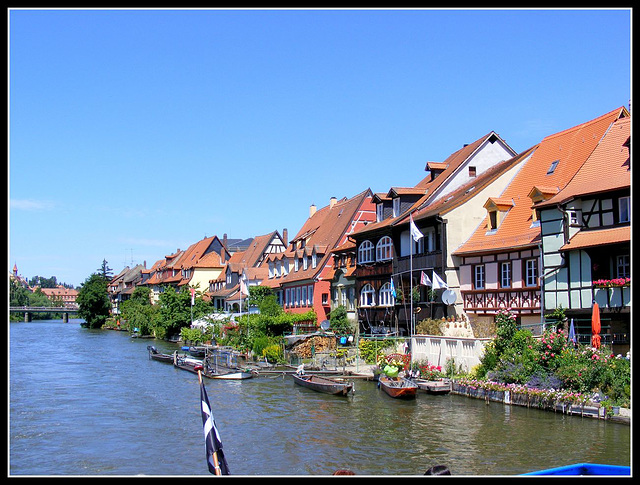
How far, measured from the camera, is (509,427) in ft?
78.8

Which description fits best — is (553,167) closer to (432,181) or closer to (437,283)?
(437,283)

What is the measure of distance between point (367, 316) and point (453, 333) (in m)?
13.6

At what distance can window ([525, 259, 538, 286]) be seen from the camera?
33812mm

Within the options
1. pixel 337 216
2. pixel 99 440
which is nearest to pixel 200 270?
pixel 337 216

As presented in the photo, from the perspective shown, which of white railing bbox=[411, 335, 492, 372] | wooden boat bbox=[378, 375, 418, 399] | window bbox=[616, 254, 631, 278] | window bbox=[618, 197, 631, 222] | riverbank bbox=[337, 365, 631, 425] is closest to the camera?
riverbank bbox=[337, 365, 631, 425]

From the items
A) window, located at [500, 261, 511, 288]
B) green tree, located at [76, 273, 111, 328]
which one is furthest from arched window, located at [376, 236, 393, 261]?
green tree, located at [76, 273, 111, 328]

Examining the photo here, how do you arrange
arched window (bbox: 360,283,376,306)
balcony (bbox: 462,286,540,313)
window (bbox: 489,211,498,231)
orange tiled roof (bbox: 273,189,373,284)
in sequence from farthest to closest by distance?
orange tiled roof (bbox: 273,189,373,284) → arched window (bbox: 360,283,376,306) → window (bbox: 489,211,498,231) → balcony (bbox: 462,286,540,313)

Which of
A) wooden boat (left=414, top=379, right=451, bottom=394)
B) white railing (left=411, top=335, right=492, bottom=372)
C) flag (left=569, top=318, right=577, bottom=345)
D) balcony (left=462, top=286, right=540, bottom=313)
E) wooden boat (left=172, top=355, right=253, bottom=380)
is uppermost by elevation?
balcony (left=462, top=286, right=540, bottom=313)

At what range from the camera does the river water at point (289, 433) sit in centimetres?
2014

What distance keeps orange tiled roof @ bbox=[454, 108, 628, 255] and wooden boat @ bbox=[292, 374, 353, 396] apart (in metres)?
10.1

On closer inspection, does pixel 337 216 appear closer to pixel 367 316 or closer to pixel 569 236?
pixel 367 316

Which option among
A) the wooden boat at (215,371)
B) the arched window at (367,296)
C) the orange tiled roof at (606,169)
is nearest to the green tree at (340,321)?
the arched window at (367,296)

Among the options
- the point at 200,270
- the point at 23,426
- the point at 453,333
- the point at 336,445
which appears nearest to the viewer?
the point at 336,445

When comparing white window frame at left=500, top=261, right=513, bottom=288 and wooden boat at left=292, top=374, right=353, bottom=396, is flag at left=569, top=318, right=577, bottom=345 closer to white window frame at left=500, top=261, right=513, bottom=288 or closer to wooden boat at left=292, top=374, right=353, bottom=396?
white window frame at left=500, top=261, right=513, bottom=288
